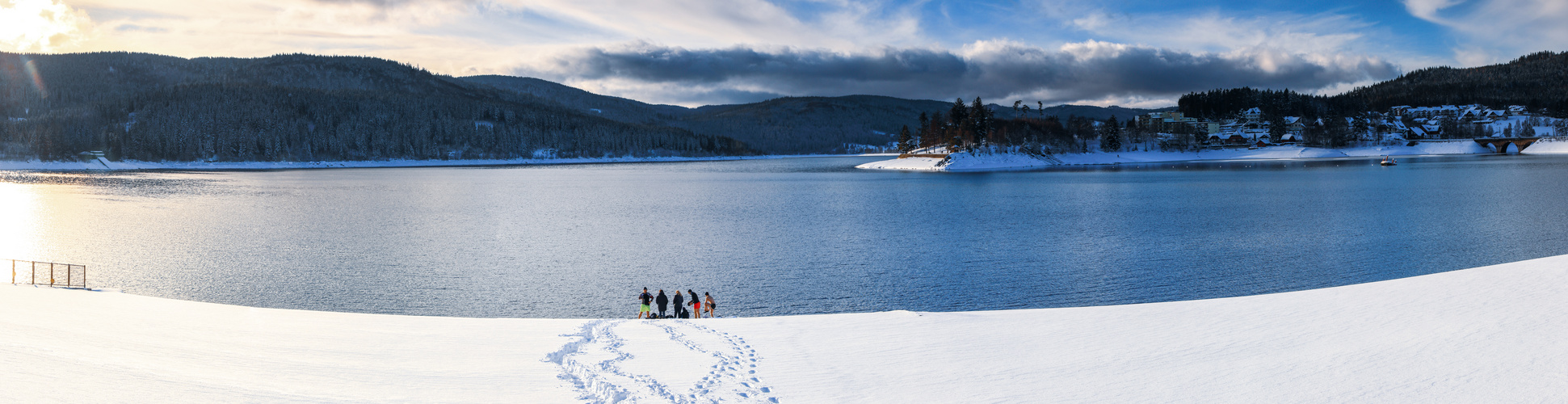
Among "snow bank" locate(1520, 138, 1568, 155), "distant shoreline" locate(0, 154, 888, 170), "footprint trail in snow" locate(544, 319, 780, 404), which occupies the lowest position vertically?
"footprint trail in snow" locate(544, 319, 780, 404)

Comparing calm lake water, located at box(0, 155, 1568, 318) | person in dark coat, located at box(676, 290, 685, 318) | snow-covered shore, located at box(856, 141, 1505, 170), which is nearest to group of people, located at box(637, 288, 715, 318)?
person in dark coat, located at box(676, 290, 685, 318)

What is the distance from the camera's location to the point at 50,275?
19828mm

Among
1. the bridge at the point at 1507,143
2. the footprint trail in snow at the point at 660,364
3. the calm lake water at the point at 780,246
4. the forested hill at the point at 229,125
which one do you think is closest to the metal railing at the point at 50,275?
the calm lake water at the point at 780,246

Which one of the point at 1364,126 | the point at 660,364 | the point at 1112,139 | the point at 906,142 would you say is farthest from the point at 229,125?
the point at 1364,126

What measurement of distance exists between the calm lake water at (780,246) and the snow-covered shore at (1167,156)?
192 feet

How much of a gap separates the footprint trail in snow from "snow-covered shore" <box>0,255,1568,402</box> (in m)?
0.04

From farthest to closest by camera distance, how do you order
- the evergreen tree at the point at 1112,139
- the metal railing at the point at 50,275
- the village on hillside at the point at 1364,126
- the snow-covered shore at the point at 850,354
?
the village on hillside at the point at 1364,126, the evergreen tree at the point at 1112,139, the metal railing at the point at 50,275, the snow-covered shore at the point at 850,354

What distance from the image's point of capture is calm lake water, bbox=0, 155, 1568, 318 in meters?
17.3

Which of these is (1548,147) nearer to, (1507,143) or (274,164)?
(1507,143)

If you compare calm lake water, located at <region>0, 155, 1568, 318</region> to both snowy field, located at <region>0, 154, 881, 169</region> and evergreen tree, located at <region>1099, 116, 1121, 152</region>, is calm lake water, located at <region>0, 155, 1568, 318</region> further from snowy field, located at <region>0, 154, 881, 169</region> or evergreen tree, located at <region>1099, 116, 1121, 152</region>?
snowy field, located at <region>0, 154, 881, 169</region>

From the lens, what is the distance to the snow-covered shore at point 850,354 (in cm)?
838

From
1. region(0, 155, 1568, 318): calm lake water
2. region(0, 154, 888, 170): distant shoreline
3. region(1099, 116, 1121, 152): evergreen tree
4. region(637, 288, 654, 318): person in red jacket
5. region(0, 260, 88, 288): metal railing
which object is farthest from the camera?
region(1099, 116, 1121, 152): evergreen tree

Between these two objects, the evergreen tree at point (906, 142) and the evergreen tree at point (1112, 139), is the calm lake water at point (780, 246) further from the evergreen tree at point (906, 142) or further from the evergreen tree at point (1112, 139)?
the evergreen tree at point (906, 142)

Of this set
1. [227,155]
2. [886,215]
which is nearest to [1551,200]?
[886,215]
